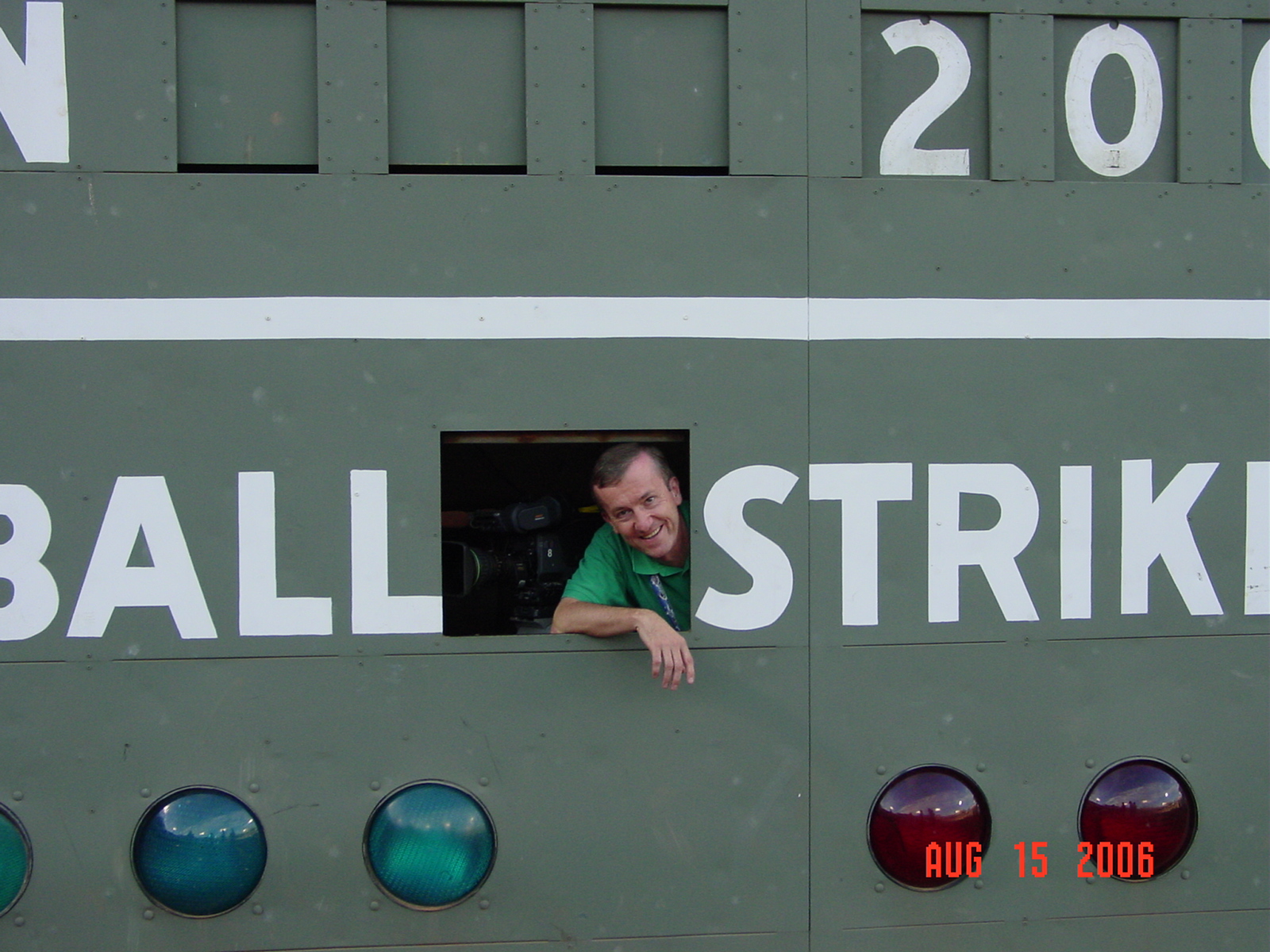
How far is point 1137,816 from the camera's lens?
6.96 ft

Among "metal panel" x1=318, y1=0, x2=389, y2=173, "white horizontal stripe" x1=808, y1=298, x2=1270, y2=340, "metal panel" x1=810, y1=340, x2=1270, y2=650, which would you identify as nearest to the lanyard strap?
"metal panel" x1=810, y1=340, x2=1270, y2=650

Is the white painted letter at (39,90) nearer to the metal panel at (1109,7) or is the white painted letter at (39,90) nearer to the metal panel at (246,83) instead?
the metal panel at (246,83)

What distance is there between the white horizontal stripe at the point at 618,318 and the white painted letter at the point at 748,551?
11.0 inches

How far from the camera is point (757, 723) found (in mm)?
2104

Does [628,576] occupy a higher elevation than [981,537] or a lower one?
lower

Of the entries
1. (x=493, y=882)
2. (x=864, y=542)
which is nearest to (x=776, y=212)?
(x=864, y=542)

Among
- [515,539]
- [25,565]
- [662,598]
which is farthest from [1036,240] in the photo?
[25,565]

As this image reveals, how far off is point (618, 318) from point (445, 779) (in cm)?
95

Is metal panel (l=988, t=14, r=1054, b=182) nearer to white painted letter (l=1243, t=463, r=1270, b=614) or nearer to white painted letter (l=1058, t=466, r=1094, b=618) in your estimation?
white painted letter (l=1058, t=466, r=1094, b=618)

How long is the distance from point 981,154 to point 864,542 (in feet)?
2.70

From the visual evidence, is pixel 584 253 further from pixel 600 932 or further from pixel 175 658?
pixel 600 932

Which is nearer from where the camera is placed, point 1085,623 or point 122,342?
point 122,342

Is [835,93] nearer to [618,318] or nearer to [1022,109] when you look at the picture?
[1022,109]

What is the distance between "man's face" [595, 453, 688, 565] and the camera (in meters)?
2.27
